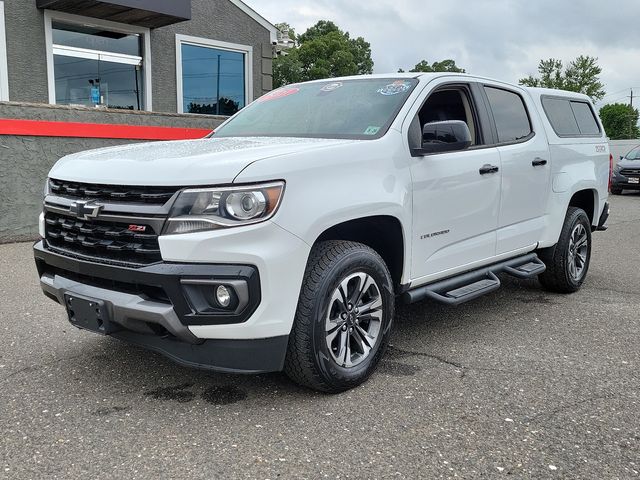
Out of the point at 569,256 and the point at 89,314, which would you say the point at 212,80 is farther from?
the point at 89,314

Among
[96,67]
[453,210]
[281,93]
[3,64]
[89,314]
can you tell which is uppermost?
[96,67]

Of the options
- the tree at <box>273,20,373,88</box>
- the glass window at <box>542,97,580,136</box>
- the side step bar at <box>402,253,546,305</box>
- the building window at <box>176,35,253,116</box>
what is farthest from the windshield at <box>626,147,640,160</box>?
the tree at <box>273,20,373,88</box>

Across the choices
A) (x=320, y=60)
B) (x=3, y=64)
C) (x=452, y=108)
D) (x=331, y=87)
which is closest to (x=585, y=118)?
(x=452, y=108)

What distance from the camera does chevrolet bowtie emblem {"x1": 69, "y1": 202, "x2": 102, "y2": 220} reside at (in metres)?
3.10

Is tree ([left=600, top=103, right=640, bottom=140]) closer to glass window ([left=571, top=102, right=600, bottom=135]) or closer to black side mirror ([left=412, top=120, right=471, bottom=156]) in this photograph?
glass window ([left=571, top=102, right=600, bottom=135])

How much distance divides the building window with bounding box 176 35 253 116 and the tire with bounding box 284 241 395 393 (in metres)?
10.6

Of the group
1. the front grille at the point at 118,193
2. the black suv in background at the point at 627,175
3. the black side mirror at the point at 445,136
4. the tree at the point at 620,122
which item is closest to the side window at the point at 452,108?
the black side mirror at the point at 445,136

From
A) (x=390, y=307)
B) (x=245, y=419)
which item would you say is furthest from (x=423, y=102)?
(x=245, y=419)

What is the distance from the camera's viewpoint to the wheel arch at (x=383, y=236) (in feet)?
11.8

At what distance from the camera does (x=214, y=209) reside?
290cm

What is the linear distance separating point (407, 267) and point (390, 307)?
314 millimetres

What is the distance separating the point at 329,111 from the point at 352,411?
2.04m

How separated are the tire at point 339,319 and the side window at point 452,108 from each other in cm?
145

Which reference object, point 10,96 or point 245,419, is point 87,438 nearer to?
point 245,419
